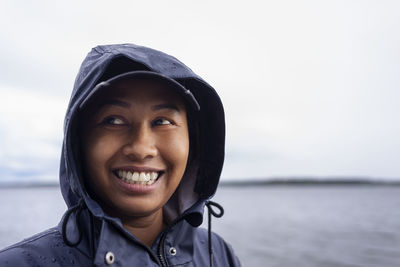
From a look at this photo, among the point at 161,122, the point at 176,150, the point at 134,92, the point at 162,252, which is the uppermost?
the point at 134,92

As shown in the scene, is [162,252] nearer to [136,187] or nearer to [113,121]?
[136,187]

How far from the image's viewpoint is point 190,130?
2.36 m

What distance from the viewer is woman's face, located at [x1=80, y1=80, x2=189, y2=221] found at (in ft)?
5.85

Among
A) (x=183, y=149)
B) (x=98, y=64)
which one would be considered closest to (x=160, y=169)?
(x=183, y=149)

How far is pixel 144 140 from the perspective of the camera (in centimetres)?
178

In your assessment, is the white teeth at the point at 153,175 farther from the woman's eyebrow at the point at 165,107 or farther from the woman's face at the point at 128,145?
the woman's eyebrow at the point at 165,107

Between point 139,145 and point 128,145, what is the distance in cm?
6

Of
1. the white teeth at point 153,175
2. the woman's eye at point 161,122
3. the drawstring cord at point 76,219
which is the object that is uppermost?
the woman's eye at point 161,122

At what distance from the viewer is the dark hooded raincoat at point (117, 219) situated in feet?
5.52

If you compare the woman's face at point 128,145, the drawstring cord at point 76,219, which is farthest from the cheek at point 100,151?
the drawstring cord at point 76,219

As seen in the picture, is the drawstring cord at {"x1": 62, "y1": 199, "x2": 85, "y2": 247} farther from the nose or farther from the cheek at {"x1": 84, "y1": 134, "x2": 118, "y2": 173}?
the nose

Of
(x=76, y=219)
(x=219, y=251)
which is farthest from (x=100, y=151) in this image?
(x=219, y=251)

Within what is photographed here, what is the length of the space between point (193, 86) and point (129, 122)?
2.02ft

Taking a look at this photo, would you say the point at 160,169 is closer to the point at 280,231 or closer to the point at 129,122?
the point at 129,122
